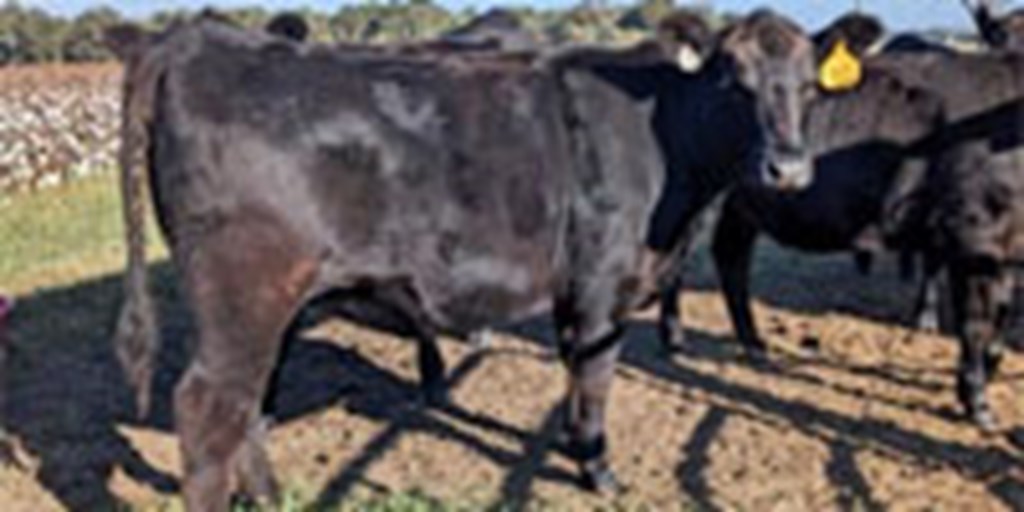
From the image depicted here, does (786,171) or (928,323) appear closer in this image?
(786,171)

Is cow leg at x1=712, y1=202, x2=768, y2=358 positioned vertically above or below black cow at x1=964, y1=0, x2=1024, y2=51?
below

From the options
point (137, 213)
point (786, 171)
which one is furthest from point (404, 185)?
point (786, 171)

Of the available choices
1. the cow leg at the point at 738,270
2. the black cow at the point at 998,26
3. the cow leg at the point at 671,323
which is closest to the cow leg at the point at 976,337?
the cow leg at the point at 738,270

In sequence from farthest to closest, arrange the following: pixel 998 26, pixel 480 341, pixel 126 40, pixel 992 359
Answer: pixel 998 26 → pixel 480 341 → pixel 992 359 → pixel 126 40

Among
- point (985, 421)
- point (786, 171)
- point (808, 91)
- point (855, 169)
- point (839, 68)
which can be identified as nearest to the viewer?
point (786, 171)

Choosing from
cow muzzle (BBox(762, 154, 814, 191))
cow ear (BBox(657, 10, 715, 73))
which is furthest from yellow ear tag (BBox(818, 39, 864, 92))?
cow muzzle (BBox(762, 154, 814, 191))

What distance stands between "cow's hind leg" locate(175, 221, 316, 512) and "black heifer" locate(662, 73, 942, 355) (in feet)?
10.8

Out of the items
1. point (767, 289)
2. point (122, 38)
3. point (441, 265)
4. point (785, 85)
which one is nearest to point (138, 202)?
point (122, 38)

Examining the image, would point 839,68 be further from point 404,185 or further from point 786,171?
point 404,185

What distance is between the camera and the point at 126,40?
543cm

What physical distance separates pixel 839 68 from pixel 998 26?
3609 millimetres

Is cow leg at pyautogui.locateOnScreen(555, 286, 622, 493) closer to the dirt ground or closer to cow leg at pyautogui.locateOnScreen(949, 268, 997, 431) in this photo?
the dirt ground

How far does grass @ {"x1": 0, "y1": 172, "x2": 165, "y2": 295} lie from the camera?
11.1 meters

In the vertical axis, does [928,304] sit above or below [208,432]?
below
